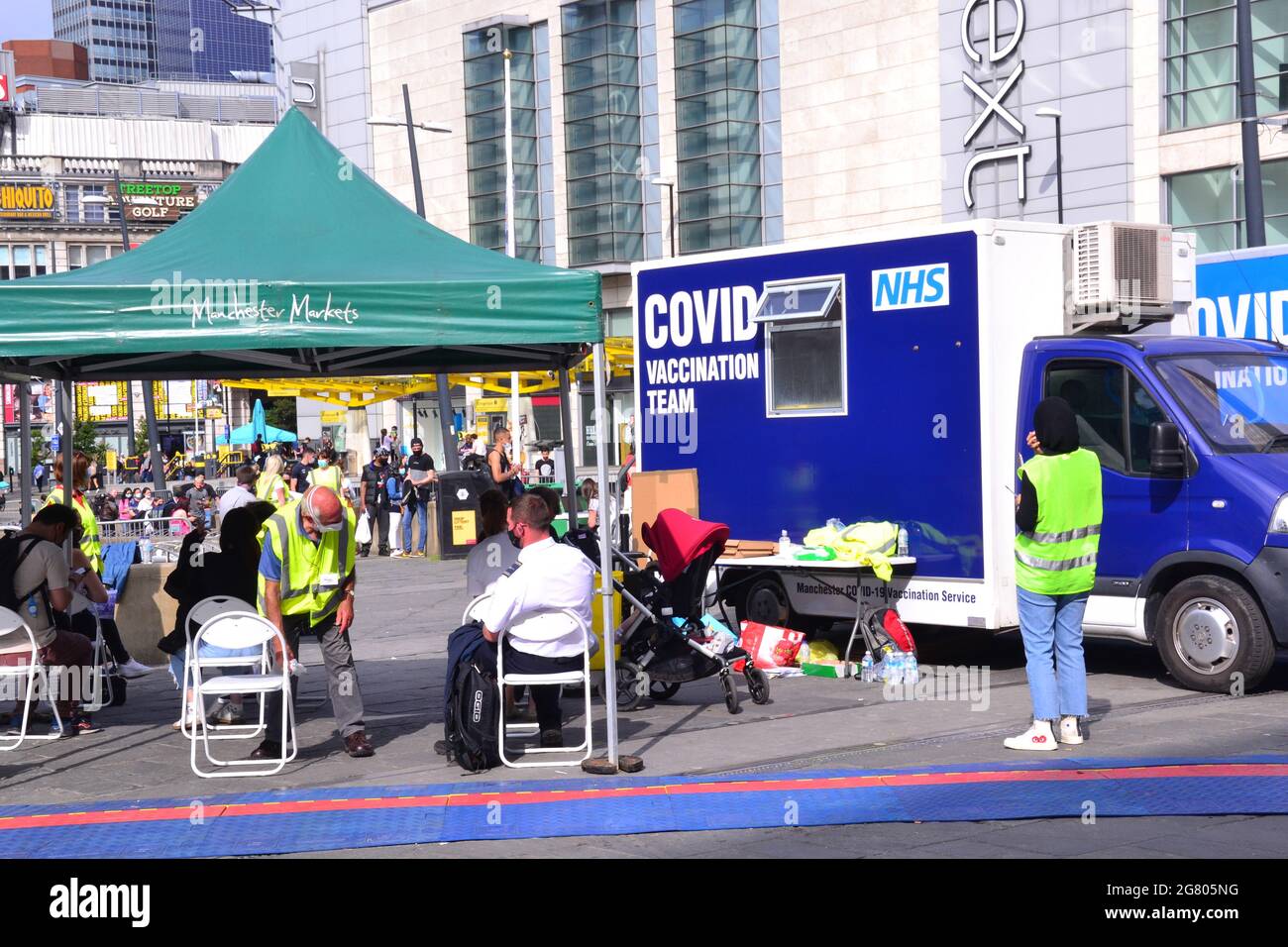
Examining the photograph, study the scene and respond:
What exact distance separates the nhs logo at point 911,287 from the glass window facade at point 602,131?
1584 inches

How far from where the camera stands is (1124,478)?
11.3m

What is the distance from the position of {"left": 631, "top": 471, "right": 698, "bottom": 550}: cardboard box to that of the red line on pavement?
5.26 m

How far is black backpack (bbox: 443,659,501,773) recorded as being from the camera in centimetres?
870

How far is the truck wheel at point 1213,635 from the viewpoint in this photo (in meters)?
10.7

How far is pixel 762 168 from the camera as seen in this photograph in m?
49.0

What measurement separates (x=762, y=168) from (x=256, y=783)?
139 ft

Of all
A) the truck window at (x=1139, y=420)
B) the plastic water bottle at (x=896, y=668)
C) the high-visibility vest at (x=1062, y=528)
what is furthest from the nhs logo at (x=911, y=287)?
the high-visibility vest at (x=1062, y=528)

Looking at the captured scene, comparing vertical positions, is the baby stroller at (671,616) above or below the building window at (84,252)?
below

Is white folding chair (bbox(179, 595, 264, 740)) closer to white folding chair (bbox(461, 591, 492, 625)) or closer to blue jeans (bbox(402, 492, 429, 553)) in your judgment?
white folding chair (bbox(461, 591, 492, 625))

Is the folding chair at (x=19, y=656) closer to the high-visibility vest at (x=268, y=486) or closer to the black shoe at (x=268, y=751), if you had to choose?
the black shoe at (x=268, y=751)

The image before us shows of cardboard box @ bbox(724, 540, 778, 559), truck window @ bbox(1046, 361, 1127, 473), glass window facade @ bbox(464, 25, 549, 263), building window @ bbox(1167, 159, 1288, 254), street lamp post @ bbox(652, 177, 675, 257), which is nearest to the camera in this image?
truck window @ bbox(1046, 361, 1127, 473)

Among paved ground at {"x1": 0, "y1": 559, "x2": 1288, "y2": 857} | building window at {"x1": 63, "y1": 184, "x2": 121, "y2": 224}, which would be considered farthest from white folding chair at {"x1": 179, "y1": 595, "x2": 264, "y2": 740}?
building window at {"x1": 63, "y1": 184, "x2": 121, "y2": 224}
